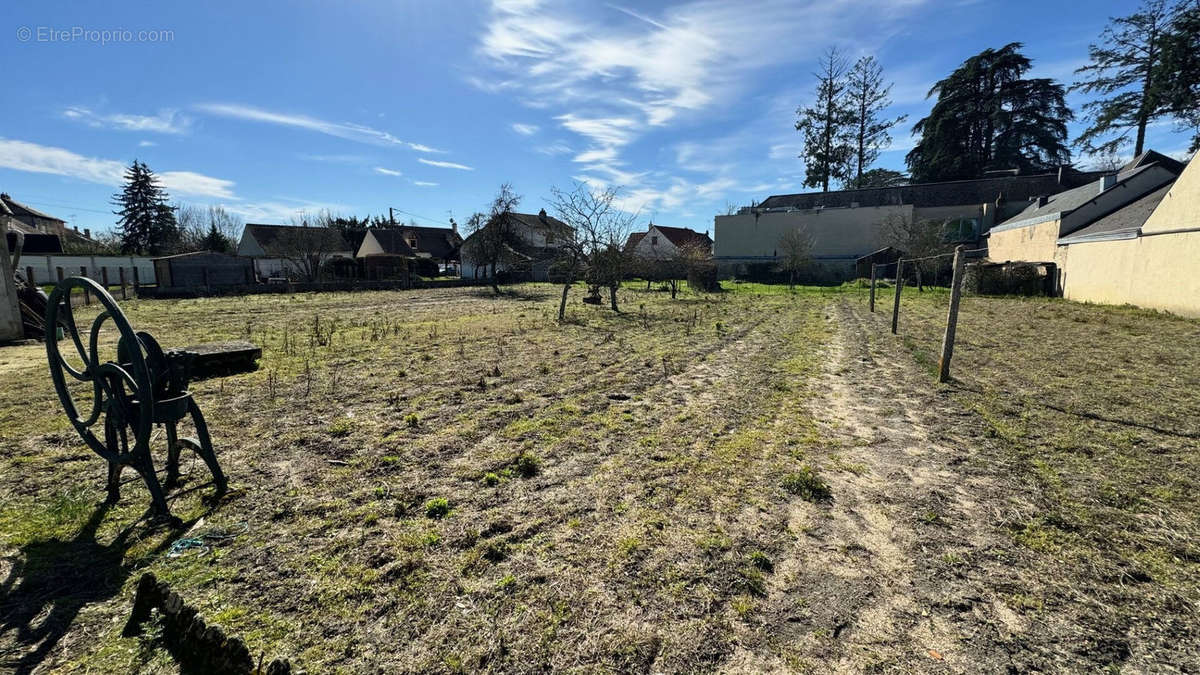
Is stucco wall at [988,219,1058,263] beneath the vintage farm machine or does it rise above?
above

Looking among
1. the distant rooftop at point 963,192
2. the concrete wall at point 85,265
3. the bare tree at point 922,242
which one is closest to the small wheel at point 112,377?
the bare tree at point 922,242

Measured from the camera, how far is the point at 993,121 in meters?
46.9

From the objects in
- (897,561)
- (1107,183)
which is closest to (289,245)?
(897,561)

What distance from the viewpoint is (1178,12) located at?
1138 inches

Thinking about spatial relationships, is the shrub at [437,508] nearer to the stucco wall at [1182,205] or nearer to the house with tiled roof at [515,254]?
the stucco wall at [1182,205]

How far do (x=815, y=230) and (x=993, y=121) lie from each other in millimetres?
23572

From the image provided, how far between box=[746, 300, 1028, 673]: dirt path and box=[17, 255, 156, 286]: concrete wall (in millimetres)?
46814

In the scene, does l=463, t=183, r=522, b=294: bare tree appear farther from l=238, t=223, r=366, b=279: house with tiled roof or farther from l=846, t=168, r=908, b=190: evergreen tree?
l=846, t=168, r=908, b=190: evergreen tree

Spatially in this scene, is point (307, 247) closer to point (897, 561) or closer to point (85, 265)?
point (85, 265)

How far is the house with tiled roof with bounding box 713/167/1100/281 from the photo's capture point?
3988cm

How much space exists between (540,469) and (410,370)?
16.0 feet

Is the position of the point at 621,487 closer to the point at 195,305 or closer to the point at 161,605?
the point at 161,605

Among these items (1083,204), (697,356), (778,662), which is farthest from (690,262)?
(778,662)

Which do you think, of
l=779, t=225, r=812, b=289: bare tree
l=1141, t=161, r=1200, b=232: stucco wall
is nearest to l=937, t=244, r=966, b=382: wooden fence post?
l=1141, t=161, r=1200, b=232: stucco wall
